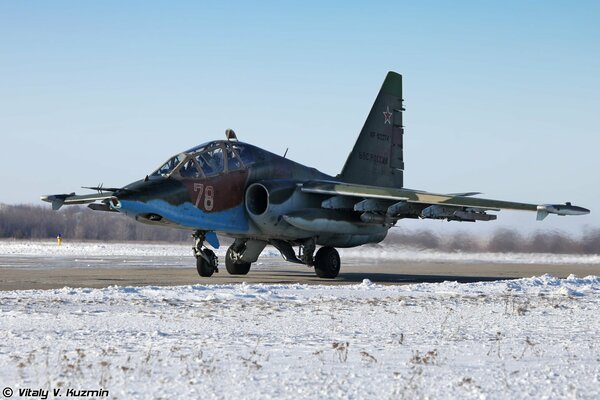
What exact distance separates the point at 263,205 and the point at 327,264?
82.2 inches

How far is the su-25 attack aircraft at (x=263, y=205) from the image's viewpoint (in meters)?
17.2

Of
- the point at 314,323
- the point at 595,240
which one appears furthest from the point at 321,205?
the point at 595,240

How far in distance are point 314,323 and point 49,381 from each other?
4.09m

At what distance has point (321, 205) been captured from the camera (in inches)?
776

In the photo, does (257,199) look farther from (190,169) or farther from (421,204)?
(421,204)

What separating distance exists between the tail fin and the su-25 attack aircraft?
186 cm

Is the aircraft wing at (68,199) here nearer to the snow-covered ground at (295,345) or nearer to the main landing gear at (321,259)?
the main landing gear at (321,259)

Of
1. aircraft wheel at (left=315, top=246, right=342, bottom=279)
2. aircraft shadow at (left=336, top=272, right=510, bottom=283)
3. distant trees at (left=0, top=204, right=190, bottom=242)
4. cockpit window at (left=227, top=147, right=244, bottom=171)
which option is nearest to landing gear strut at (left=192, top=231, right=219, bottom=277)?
cockpit window at (left=227, top=147, right=244, bottom=171)

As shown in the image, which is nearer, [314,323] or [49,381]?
[49,381]

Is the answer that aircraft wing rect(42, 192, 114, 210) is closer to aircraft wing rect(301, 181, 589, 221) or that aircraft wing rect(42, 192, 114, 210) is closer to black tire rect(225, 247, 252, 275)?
black tire rect(225, 247, 252, 275)

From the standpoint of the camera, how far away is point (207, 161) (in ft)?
58.7

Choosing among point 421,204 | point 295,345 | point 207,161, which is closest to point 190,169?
point 207,161

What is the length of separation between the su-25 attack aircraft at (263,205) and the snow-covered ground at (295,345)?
15.2 ft

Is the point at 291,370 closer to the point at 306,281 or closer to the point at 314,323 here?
the point at 314,323
